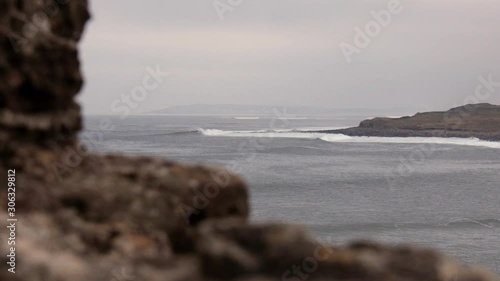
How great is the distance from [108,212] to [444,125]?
573 feet

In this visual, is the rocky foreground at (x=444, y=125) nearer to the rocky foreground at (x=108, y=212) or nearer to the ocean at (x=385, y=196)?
the ocean at (x=385, y=196)

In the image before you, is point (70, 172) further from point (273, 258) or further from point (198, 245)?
point (273, 258)

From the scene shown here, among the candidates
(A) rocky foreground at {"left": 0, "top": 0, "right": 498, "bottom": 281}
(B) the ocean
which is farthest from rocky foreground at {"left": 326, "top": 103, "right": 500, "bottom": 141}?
(A) rocky foreground at {"left": 0, "top": 0, "right": 498, "bottom": 281}

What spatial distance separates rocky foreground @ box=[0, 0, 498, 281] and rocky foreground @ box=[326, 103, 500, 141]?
506 feet

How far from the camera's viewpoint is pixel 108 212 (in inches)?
282

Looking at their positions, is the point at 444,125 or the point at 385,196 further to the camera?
the point at 444,125

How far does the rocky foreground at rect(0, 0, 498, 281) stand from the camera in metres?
6.20

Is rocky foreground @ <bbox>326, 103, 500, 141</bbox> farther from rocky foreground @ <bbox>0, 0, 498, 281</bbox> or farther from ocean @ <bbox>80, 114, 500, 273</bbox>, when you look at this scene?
rocky foreground @ <bbox>0, 0, 498, 281</bbox>

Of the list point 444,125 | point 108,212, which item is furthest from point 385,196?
point 444,125

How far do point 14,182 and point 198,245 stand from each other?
2580mm

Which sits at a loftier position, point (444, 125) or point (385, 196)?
point (444, 125)

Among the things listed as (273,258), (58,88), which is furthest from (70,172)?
(273,258)

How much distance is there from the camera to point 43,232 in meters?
6.39

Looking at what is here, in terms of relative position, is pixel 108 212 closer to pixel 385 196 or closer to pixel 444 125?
pixel 385 196
